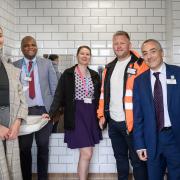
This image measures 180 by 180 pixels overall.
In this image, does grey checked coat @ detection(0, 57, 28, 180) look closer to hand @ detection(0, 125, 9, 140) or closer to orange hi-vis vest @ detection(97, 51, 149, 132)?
hand @ detection(0, 125, 9, 140)

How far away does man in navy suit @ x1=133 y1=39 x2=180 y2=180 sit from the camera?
6.62 ft

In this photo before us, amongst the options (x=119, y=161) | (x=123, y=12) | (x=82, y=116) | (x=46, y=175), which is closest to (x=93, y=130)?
(x=82, y=116)

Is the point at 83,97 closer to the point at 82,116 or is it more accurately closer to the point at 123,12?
the point at 82,116

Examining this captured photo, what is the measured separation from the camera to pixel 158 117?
2.06 meters

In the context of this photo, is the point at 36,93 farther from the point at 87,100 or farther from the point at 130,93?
the point at 130,93

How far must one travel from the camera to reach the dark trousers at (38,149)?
2.73 metres

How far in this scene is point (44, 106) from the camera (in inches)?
109

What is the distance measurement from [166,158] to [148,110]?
36 centimetres

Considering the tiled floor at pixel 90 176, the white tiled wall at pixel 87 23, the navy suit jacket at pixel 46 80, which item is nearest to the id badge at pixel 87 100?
the navy suit jacket at pixel 46 80

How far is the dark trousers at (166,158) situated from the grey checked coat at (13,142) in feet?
3.31

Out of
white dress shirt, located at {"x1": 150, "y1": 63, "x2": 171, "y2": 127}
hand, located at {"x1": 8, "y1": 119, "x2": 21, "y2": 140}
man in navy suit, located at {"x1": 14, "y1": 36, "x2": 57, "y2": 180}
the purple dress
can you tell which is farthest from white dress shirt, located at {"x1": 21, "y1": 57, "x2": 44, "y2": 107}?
white dress shirt, located at {"x1": 150, "y1": 63, "x2": 171, "y2": 127}

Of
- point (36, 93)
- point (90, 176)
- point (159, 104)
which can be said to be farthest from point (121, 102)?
point (90, 176)

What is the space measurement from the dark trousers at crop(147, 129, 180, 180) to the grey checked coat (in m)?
1.01

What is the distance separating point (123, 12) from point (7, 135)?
2.19 metres
